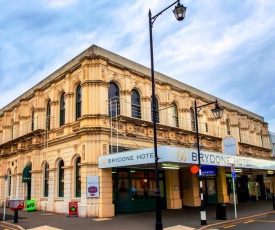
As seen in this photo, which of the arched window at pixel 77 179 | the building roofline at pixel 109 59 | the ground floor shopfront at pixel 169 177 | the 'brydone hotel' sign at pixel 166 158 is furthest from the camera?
the building roofline at pixel 109 59

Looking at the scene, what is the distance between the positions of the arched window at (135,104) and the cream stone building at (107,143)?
79 mm

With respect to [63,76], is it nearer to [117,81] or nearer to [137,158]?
[117,81]

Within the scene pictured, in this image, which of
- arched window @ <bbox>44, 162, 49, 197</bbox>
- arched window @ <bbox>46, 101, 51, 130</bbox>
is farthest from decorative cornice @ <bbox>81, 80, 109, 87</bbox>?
arched window @ <bbox>44, 162, 49, 197</bbox>

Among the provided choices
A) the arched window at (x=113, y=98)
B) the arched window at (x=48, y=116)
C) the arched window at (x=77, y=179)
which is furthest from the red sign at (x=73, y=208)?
the arched window at (x=48, y=116)

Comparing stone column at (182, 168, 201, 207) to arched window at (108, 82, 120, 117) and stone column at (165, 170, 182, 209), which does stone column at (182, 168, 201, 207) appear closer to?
stone column at (165, 170, 182, 209)

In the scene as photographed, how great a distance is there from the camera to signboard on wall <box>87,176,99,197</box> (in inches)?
680

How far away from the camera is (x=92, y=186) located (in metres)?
17.4

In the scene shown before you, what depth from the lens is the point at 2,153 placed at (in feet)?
96.5

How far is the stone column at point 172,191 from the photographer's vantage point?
21.5m

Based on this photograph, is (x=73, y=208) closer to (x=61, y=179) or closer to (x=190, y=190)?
(x=61, y=179)

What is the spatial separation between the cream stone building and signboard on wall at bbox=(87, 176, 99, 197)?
58 millimetres

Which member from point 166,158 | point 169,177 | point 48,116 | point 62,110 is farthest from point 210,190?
point 48,116

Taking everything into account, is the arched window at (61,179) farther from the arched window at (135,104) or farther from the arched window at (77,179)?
the arched window at (135,104)

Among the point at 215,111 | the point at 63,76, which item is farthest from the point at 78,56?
the point at 215,111
